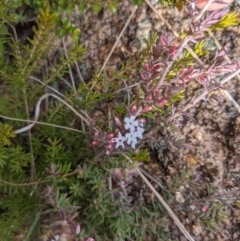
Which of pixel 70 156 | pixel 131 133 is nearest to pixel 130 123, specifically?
pixel 131 133

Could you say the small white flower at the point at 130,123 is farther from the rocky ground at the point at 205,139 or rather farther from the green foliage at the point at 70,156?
the rocky ground at the point at 205,139

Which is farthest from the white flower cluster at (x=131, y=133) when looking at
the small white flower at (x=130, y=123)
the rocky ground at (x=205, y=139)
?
the rocky ground at (x=205, y=139)

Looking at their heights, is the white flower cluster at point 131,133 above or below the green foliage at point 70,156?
above

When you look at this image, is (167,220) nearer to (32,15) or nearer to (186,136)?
(186,136)

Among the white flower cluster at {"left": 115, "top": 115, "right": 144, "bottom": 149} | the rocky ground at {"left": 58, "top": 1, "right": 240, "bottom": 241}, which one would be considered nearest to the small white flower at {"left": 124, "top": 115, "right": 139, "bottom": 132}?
the white flower cluster at {"left": 115, "top": 115, "right": 144, "bottom": 149}

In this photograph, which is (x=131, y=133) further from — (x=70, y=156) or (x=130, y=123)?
(x=70, y=156)

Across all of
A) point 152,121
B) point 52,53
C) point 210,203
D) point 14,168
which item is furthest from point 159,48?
point 52,53

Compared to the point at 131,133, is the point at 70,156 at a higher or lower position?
lower

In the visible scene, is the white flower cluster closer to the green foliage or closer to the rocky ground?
the green foliage
